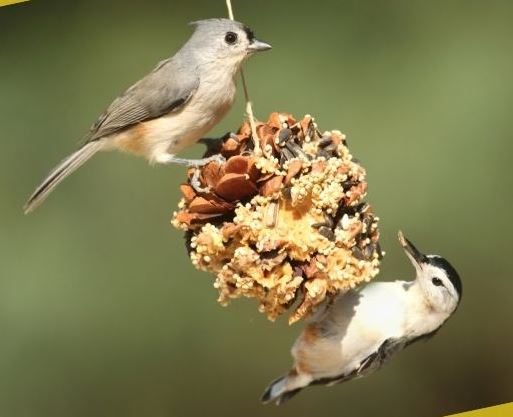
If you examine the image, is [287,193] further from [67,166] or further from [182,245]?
[182,245]

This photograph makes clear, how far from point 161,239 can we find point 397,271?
0.78 metres

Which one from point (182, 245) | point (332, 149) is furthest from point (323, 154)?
point (182, 245)

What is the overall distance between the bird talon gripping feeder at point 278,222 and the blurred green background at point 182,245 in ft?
4.42

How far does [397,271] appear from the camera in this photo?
3.04 meters

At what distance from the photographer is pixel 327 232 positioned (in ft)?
5.45

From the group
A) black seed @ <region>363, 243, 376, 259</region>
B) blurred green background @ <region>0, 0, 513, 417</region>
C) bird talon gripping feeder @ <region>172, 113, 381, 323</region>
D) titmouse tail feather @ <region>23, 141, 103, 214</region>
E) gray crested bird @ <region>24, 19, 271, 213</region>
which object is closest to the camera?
bird talon gripping feeder @ <region>172, 113, 381, 323</region>

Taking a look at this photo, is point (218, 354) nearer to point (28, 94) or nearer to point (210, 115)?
point (28, 94)

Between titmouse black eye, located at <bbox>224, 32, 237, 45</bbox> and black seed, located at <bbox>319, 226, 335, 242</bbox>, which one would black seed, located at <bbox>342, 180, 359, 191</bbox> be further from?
titmouse black eye, located at <bbox>224, 32, 237, 45</bbox>

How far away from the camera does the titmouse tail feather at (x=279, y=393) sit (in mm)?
2246

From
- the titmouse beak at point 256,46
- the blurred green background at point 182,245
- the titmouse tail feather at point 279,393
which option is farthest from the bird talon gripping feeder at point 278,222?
the blurred green background at point 182,245

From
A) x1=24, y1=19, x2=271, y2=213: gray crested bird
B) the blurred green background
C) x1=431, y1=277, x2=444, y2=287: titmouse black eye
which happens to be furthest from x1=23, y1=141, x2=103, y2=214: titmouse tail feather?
the blurred green background

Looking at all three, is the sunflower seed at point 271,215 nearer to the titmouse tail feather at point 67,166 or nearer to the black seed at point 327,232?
the black seed at point 327,232

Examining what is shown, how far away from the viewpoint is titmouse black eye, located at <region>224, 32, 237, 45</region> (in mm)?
1818

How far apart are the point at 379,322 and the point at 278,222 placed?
49 centimetres
